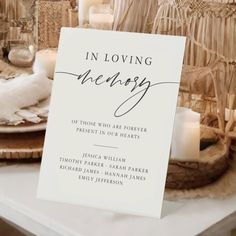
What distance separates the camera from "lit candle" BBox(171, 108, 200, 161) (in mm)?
642

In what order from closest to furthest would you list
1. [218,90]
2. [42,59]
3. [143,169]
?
1. [143,169]
2. [218,90]
3. [42,59]

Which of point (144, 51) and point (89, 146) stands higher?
point (144, 51)

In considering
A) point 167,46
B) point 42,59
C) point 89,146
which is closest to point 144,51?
point 167,46

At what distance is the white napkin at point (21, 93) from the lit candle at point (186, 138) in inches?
10.6

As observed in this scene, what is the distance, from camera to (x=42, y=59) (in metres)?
1.11

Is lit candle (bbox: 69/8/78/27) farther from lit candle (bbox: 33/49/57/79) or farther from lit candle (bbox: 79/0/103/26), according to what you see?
lit candle (bbox: 33/49/57/79)

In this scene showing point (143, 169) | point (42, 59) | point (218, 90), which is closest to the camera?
point (143, 169)

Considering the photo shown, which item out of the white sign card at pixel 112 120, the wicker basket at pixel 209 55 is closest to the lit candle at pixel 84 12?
the wicker basket at pixel 209 55

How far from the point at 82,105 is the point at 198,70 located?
0.71 feet

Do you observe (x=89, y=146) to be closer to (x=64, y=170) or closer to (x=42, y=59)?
(x=64, y=170)

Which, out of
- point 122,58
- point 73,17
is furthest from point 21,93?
point 73,17

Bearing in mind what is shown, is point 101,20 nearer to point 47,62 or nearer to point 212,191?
point 47,62

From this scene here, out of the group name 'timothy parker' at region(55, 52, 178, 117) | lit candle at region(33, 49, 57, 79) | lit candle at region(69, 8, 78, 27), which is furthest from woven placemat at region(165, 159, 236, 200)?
lit candle at region(69, 8, 78, 27)

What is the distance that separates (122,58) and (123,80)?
0.09 ft
